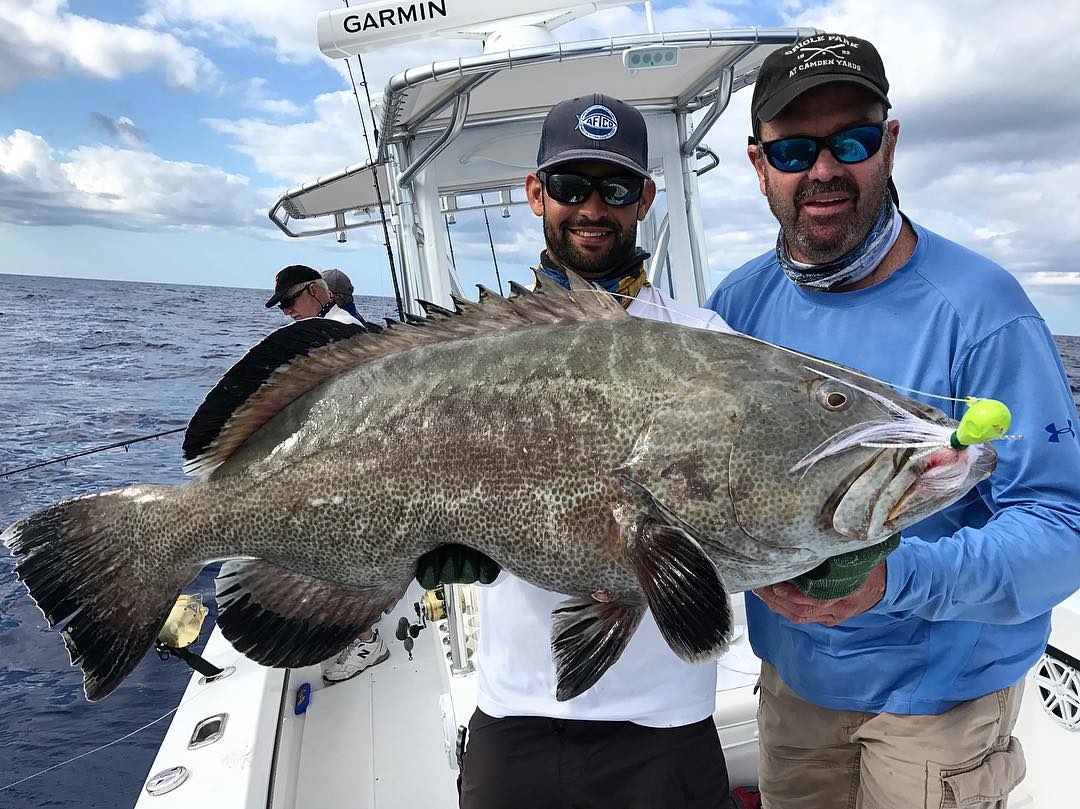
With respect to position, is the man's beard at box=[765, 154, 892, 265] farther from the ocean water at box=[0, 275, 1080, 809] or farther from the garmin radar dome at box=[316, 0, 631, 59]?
the ocean water at box=[0, 275, 1080, 809]

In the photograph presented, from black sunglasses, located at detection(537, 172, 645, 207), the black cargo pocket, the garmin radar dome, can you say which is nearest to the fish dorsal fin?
black sunglasses, located at detection(537, 172, 645, 207)

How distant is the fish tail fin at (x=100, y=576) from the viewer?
1.82 meters

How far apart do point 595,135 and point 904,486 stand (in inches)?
58.0

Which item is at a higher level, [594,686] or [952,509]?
[952,509]

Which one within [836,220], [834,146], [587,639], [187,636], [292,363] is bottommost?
[187,636]

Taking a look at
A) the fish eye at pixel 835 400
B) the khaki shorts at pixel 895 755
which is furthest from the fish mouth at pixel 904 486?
the khaki shorts at pixel 895 755

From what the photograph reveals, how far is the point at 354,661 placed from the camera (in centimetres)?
505

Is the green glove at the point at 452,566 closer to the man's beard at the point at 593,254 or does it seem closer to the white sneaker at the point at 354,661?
the man's beard at the point at 593,254

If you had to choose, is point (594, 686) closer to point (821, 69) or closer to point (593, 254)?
point (593, 254)

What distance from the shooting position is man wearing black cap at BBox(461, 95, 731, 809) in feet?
6.85

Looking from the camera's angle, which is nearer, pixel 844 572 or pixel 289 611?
pixel 844 572

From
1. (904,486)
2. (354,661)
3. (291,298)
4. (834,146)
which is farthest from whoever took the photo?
(291,298)

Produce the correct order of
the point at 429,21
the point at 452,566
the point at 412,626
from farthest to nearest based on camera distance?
the point at 412,626, the point at 429,21, the point at 452,566

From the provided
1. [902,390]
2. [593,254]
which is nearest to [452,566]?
[593,254]
